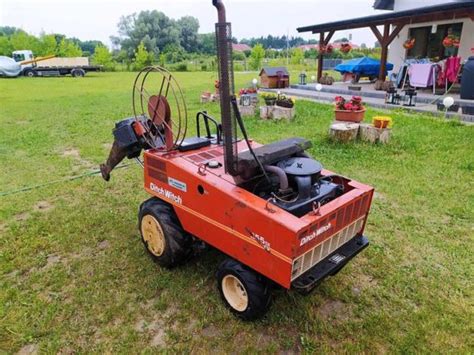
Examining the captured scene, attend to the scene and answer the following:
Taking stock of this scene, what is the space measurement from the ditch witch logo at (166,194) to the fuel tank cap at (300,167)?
0.83 meters

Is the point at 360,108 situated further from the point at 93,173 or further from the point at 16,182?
the point at 16,182

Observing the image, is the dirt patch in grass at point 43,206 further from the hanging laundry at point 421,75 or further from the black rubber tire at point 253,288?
the hanging laundry at point 421,75

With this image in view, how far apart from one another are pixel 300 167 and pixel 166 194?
3.70 feet

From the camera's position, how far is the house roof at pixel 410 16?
9227mm

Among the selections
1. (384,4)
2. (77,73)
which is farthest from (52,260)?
(77,73)

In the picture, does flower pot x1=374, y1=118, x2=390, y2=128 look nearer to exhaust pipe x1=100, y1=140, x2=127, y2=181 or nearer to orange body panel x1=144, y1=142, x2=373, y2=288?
orange body panel x1=144, y1=142, x2=373, y2=288

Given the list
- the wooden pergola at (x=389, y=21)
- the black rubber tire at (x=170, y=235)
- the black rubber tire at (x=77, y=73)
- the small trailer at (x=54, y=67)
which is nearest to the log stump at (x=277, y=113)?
the wooden pergola at (x=389, y=21)

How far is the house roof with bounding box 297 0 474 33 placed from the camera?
363 inches

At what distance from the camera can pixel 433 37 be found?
39.9 feet

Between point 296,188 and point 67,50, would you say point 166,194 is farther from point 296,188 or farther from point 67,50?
point 67,50

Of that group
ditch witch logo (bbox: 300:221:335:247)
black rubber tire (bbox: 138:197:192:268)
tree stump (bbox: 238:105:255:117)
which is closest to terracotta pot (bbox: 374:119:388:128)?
tree stump (bbox: 238:105:255:117)

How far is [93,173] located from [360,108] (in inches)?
196

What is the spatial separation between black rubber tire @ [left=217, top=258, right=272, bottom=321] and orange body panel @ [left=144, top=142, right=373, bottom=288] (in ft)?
0.25

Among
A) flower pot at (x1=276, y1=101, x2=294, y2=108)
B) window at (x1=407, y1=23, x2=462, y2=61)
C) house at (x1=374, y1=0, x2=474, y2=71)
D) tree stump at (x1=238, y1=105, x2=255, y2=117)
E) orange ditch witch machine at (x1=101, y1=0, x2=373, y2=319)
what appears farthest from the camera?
window at (x1=407, y1=23, x2=462, y2=61)
